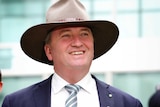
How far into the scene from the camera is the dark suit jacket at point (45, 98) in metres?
3.67

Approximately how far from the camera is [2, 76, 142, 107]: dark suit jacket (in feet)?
12.1

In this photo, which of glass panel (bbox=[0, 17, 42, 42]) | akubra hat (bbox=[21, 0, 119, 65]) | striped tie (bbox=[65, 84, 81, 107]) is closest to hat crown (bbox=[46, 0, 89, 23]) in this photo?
akubra hat (bbox=[21, 0, 119, 65])

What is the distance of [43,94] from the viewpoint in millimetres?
3709

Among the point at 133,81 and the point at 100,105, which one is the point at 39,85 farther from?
the point at 133,81

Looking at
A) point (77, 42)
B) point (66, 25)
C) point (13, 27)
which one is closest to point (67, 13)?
point (66, 25)

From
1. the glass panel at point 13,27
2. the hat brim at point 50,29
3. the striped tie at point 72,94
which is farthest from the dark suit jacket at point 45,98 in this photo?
the glass panel at point 13,27

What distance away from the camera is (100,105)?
12.0 ft

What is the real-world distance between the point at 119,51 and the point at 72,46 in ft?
19.9

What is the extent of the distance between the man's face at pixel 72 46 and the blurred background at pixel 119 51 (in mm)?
5887

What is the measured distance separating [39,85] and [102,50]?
1.73 feet

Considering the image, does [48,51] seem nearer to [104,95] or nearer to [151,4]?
[104,95]

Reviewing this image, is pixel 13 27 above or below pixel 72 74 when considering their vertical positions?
below

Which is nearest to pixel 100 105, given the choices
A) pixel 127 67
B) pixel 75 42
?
pixel 75 42

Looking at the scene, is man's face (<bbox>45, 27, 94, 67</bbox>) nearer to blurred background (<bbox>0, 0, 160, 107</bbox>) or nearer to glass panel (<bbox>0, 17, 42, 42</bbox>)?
blurred background (<bbox>0, 0, 160, 107</bbox>)
